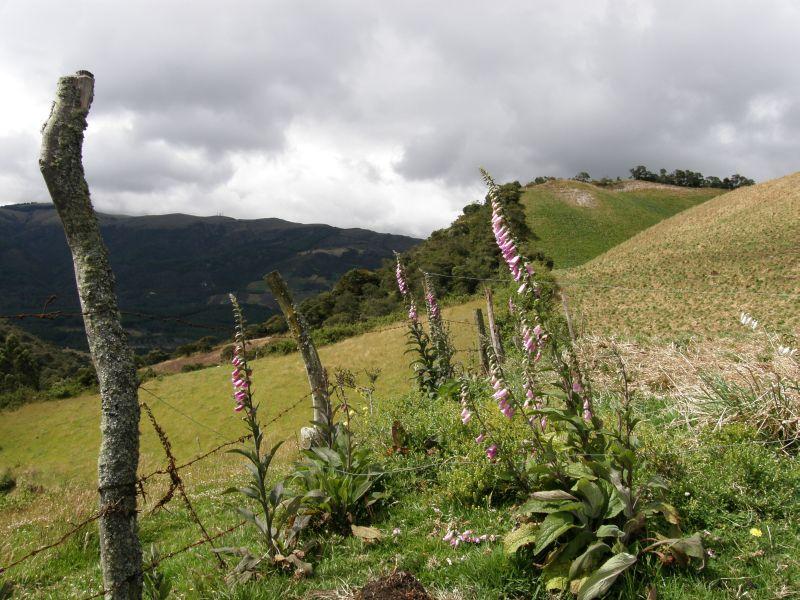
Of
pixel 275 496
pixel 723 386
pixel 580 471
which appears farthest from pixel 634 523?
pixel 723 386

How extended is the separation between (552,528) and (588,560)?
0.30 m

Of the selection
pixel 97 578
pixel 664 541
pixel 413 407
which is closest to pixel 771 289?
pixel 413 407

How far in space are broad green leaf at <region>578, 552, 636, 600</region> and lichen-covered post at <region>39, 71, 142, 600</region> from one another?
2.77m

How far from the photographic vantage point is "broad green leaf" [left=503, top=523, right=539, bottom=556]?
388 cm

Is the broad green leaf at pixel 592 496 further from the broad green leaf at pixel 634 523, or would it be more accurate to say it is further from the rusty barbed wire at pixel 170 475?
the rusty barbed wire at pixel 170 475

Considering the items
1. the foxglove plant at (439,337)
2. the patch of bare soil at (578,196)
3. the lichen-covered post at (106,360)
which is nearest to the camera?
the lichen-covered post at (106,360)

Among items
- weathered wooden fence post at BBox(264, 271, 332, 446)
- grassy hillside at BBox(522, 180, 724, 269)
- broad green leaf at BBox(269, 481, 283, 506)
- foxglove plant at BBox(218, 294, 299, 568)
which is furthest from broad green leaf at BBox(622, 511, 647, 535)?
grassy hillside at BBox(522, 180, 724, 269)

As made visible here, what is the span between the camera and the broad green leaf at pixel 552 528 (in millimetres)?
3680

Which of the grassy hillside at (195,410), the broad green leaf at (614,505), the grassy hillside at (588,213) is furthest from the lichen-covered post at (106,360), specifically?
the grassy hillside at (588,213)

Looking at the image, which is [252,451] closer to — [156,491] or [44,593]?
[44,593]

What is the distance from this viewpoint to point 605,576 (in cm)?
342

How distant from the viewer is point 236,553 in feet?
15.1

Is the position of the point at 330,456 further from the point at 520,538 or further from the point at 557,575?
the point at 557,575

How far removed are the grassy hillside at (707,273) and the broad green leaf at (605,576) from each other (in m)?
14.1
